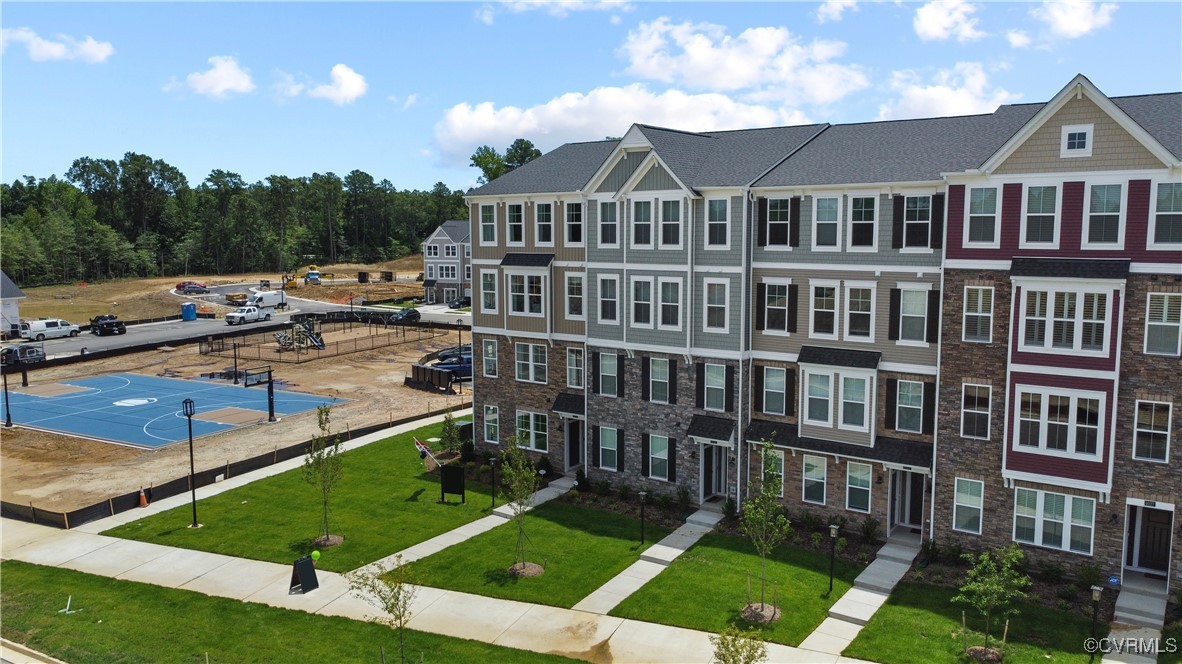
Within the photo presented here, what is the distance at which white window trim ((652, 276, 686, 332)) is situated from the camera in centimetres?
3028

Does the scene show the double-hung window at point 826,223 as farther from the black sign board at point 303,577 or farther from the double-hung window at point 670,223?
the black sign board at point 303,577

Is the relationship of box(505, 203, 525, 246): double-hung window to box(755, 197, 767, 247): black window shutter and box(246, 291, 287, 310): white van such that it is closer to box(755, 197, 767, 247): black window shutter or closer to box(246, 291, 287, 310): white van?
box(755, 197, 767, 247): black window shutter

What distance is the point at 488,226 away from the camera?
37.0 m

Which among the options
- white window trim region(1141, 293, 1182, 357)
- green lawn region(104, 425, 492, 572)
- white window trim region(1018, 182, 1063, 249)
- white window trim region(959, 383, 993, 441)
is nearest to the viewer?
white window trim region(1141, 293, 1182, 357)

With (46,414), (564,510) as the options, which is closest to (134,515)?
(564,510)

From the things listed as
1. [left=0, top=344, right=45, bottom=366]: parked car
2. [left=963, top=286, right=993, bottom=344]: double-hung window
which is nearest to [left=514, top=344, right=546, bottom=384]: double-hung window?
[left=963, top=286, right=993, bottom=344]: double-hung window

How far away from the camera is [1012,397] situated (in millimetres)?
24047

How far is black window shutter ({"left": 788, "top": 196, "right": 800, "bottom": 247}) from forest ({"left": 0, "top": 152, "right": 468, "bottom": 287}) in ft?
445

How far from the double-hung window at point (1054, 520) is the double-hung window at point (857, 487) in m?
4.56

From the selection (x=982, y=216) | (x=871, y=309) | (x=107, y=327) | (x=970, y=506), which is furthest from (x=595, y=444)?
(x=107, y=327)

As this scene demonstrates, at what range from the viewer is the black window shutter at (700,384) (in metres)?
30.3

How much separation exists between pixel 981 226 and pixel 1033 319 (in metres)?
3.19

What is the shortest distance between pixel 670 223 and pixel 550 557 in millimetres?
12927

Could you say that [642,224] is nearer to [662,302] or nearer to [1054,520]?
[662,302]
